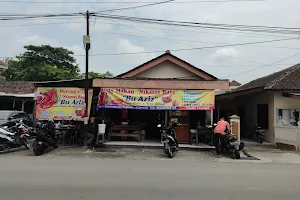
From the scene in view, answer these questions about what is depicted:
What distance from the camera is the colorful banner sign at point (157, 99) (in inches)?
548

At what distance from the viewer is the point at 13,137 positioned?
1214 centimetres

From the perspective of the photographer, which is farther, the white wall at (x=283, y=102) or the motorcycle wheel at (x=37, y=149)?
the white wall at (x=283, y=102)

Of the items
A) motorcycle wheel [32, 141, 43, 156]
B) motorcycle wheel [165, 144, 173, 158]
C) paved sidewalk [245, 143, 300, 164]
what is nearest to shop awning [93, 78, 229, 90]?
paved sidewalk [245, 143, 300, 164]

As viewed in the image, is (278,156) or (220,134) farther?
(220,134)

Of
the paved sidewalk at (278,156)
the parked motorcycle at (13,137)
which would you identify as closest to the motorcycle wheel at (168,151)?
the paved sidewalk at (278,156)

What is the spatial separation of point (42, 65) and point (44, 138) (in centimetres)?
2653

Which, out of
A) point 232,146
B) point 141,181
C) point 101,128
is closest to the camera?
point 141,181

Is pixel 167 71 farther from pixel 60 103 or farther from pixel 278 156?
pixel 278 156

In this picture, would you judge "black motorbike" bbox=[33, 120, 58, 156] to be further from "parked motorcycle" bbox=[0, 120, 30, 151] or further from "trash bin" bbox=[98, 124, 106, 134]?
"trash bin" bbox=[98, 124, 106, 134]

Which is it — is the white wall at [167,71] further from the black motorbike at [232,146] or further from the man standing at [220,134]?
the black motorbike at [232,146]

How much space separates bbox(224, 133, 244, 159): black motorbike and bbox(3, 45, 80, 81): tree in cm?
2718

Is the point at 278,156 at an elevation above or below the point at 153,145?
below

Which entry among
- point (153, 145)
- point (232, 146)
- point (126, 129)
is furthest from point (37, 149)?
point (232, 146)

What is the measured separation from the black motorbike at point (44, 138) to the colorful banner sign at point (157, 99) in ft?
8.71
